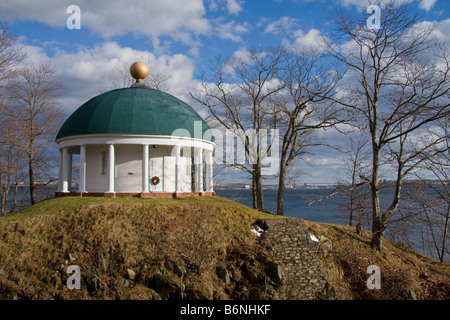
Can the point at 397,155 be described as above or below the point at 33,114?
below

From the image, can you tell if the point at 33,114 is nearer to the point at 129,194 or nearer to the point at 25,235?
the point at 129,194

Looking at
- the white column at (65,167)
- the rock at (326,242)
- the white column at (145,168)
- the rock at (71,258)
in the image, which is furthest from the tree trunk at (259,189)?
the rock at (71,258)

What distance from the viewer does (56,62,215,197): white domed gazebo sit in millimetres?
19484

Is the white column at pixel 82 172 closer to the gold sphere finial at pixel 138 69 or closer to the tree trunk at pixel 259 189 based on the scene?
the gold sphere finial at pixel 138 69

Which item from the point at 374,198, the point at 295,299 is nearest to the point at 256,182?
the point at 374,198

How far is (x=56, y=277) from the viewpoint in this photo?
12.6m

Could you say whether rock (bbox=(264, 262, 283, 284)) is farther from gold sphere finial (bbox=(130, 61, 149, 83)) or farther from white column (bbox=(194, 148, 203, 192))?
gold sphere finial (bbox=(130, 61, 149, 83))

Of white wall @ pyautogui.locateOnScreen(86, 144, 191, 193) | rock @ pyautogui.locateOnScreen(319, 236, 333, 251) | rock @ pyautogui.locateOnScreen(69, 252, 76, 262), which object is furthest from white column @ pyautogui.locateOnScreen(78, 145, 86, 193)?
rock @ pyautogui.locateOnScreen(319, 236, 333, 251)

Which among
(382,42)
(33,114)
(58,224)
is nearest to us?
(58,224)

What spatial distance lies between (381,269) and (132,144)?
1434 centimetres

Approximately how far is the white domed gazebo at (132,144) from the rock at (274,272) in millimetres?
7966

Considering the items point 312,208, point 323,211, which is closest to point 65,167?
point 323,211

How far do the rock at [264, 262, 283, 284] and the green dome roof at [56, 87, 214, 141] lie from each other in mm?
9610
